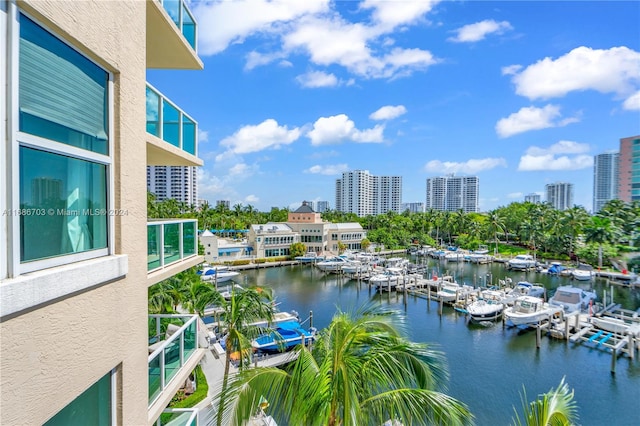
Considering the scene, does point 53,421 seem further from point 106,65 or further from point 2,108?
point 106,65

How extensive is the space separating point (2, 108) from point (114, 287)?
1.86 metres

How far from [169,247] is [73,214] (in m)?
3.31

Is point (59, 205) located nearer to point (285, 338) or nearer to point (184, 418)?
point (184, 418)

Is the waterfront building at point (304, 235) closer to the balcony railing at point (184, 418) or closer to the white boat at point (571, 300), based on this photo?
the white boat at point (571, 300)

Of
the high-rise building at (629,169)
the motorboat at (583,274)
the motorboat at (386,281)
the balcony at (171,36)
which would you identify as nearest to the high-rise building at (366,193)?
the high-rise building at (629,169)

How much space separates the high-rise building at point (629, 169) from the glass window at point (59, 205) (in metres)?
76.2

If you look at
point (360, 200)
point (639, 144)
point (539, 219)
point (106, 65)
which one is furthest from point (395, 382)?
point (360, 200)

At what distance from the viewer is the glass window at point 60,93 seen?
2.32m

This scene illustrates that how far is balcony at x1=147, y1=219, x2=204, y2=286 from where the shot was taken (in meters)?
5.22

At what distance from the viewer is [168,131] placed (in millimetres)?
5906

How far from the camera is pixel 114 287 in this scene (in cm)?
329

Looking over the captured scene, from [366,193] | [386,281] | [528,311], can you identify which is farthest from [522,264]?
[366,193]

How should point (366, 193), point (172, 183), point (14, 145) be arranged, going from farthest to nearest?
point (366, 193) → point (172, 183) → point (14, 145)

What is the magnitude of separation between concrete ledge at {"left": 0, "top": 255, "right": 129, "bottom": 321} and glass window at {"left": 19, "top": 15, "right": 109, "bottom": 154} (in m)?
1.04
